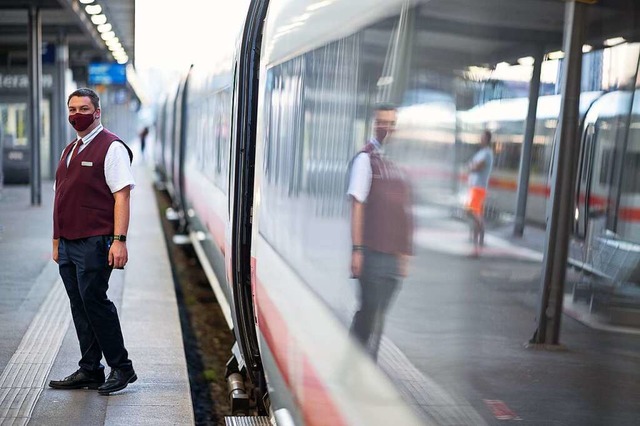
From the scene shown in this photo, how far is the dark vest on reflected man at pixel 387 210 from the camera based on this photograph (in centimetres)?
236

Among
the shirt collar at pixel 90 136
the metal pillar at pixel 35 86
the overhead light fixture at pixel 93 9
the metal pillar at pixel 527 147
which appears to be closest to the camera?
the metal pillar at pixel 527 147

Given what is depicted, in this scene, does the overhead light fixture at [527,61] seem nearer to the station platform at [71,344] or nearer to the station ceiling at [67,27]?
the station platform at [71,344]

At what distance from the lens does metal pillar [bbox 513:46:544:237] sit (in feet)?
6.04

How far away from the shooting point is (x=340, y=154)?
3049 mm

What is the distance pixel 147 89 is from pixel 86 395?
2036 inches

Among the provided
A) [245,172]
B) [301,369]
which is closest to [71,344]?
[245,172]

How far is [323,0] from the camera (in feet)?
11.0

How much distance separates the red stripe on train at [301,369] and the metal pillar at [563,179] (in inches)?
51.3

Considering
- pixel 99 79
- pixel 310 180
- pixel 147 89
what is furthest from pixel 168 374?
pixel 147 89

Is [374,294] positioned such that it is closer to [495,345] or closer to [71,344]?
[495,345]

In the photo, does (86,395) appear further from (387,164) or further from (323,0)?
(387,164)

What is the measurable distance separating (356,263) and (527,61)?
40.4 inches

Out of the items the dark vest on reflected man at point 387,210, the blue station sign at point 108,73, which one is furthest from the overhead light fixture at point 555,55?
the blue station sign at point 108,73

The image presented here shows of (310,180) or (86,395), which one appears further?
(86,395)
